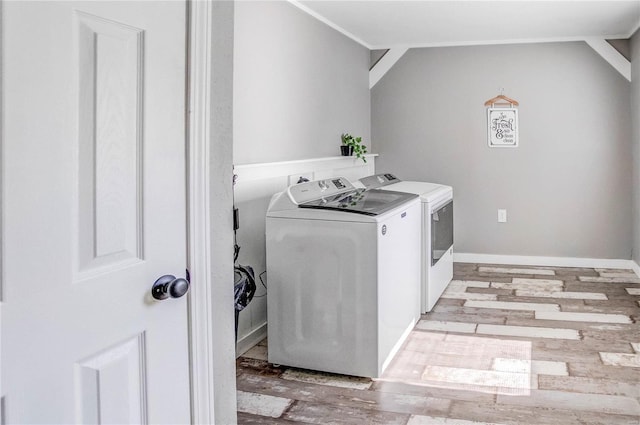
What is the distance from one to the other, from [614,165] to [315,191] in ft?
10.5

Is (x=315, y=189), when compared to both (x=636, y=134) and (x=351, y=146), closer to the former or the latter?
(x=351, y=146)

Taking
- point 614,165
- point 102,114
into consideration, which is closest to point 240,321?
point 102,114

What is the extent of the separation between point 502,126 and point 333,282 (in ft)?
10.3

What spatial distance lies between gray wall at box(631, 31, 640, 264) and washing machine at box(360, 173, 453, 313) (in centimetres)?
163

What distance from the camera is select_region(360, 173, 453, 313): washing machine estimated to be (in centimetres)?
381

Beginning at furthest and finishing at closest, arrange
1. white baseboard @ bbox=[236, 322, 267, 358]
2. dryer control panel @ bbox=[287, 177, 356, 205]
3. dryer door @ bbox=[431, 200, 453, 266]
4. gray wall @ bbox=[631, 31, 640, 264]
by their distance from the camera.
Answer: gray wall @ bbox=[631, 31, 640, 264] < dryer door @ bbox=[431, 200, 453, 266] < white baseboard @ bbox=[236, 322, 267, 358] < dryer control panel @ bbox=[287, 177, 356, 205]

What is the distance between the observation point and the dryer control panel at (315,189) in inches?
121

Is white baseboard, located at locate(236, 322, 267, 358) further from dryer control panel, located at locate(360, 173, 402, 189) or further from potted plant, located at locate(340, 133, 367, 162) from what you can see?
potted plant, located at locate(340, 133, 367, 162)

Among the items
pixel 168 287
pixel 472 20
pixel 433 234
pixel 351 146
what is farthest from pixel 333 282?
pixel 472 20

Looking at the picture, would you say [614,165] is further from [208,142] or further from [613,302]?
[208,142]

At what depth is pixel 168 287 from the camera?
1306 mm

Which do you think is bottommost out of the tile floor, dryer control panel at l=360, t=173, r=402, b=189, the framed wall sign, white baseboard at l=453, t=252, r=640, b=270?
the tile floor

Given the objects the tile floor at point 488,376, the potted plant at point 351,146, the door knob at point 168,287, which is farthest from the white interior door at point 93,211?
the potted plant at point 351,146

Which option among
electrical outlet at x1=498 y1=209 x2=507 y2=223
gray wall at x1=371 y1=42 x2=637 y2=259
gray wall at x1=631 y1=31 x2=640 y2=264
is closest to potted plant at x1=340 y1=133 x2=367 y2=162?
gray wall at x1=371 y1=42 x2=637 y2=259
